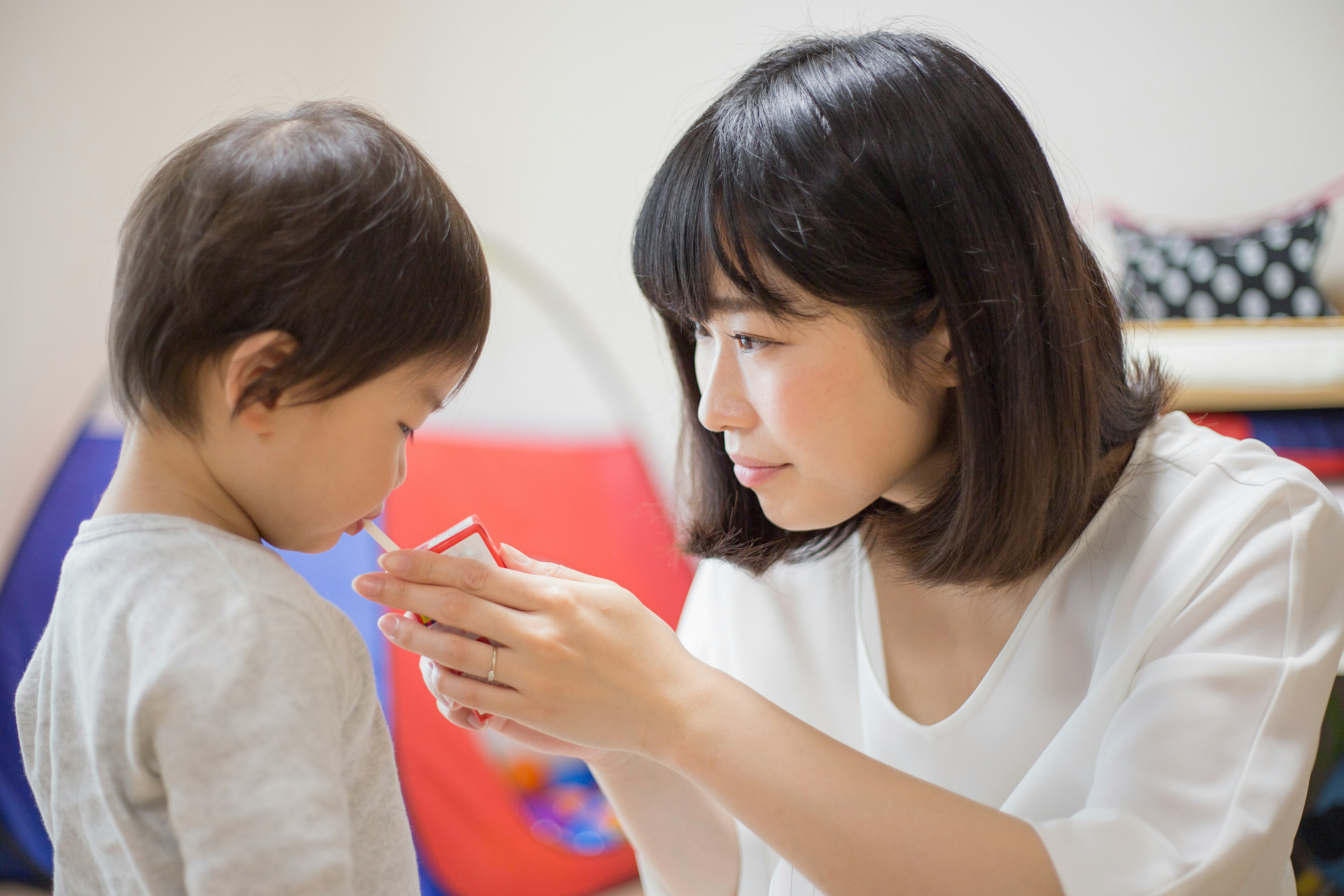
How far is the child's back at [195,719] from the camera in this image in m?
0.49

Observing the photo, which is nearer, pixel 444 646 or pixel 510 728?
pixel 444 646

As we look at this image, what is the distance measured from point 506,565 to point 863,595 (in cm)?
42

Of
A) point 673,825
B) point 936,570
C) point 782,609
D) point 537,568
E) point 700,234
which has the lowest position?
point 673,825

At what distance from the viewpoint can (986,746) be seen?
877mm

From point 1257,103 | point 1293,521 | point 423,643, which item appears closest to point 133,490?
point 423,643

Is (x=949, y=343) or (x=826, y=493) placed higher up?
(x=949, y=343)

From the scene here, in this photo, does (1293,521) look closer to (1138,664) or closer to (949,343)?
(1138,664)

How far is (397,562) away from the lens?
0.64 meters

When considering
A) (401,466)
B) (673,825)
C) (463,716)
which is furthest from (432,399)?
(673,825)

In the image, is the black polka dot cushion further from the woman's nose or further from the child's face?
the child's face

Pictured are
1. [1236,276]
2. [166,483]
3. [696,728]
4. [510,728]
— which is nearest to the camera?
[166,483]

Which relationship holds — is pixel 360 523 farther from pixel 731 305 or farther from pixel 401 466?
pixel 731 305

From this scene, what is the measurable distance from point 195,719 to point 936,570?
0.64 meters

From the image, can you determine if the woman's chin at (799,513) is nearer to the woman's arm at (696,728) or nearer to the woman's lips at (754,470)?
the woman's lips at (754,470)
